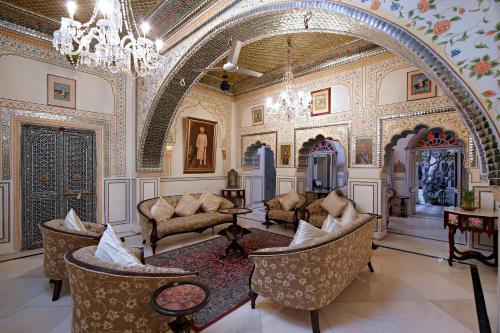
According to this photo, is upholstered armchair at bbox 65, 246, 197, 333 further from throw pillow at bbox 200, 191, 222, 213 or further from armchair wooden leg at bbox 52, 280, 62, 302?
throw pillow at bbox 200, 191, 222, 213

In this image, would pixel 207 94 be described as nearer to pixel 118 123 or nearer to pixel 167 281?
pixel 118 123

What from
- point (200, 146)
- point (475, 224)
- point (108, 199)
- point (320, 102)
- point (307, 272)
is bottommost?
point (307, 272)

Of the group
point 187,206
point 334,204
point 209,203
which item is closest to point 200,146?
point 209,203

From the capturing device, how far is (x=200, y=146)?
773cm

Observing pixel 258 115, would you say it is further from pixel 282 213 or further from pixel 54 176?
pixel 54 176

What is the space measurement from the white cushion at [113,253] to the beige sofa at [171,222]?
2.32 meters

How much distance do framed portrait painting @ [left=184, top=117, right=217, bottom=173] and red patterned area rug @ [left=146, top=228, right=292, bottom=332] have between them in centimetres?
293

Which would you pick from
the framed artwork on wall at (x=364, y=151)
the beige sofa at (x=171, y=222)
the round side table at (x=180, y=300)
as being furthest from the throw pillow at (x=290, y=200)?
the round side table at (x=180, y=300)

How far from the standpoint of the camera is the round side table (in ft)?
5.32

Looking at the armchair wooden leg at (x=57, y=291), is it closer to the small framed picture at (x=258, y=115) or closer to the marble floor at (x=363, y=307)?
the marble floor at (x=363, y=307)

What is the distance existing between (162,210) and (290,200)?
3.11m

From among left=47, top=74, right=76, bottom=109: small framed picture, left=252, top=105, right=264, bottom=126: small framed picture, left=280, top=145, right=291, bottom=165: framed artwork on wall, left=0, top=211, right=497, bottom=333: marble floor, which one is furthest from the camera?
left=252, top=105, right=264, bottom=126: small framed picture

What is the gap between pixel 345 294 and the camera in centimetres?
311

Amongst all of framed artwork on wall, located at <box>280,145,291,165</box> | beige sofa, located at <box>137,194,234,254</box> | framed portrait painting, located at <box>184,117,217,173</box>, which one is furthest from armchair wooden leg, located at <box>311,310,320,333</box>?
framed portrait painting, located at <box>184,117,217,173</box>
